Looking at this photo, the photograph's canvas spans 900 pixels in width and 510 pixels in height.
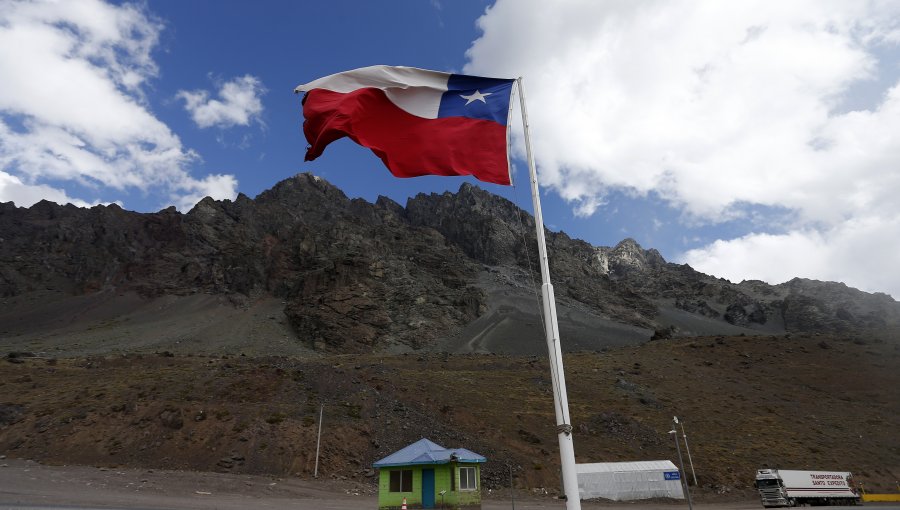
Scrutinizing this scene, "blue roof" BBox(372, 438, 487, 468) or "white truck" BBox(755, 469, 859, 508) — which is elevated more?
"blue roof" BBox(372, 438, 487, 468)

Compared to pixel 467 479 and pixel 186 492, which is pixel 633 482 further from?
pixel 186 492

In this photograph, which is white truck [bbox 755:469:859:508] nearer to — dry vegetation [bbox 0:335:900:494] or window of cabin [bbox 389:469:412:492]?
dry vegetation [bbox 0:335:900:494]

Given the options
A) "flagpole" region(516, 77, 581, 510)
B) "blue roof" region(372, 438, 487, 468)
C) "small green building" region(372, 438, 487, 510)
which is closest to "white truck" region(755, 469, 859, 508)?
"small green building" region(372, 438, 487, 510)

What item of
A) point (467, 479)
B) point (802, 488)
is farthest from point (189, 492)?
point (802, 488)

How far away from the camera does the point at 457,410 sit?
52719mm

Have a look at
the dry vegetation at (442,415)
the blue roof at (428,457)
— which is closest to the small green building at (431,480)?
the blue roof at (428,457)

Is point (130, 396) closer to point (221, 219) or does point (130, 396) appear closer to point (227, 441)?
point (227, 441)

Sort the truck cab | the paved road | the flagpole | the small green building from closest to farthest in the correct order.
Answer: the flagpole → the small green building → the paved road → the truck cab

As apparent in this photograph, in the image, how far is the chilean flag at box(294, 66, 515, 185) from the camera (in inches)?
411

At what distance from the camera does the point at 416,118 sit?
11.0 m

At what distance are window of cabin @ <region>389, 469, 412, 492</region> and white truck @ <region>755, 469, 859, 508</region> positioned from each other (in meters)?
25.1

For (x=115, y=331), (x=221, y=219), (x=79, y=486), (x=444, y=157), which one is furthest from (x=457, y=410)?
Result: (x=221, y=219)

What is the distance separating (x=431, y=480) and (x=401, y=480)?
1.56 meters

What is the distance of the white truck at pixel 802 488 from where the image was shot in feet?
119
